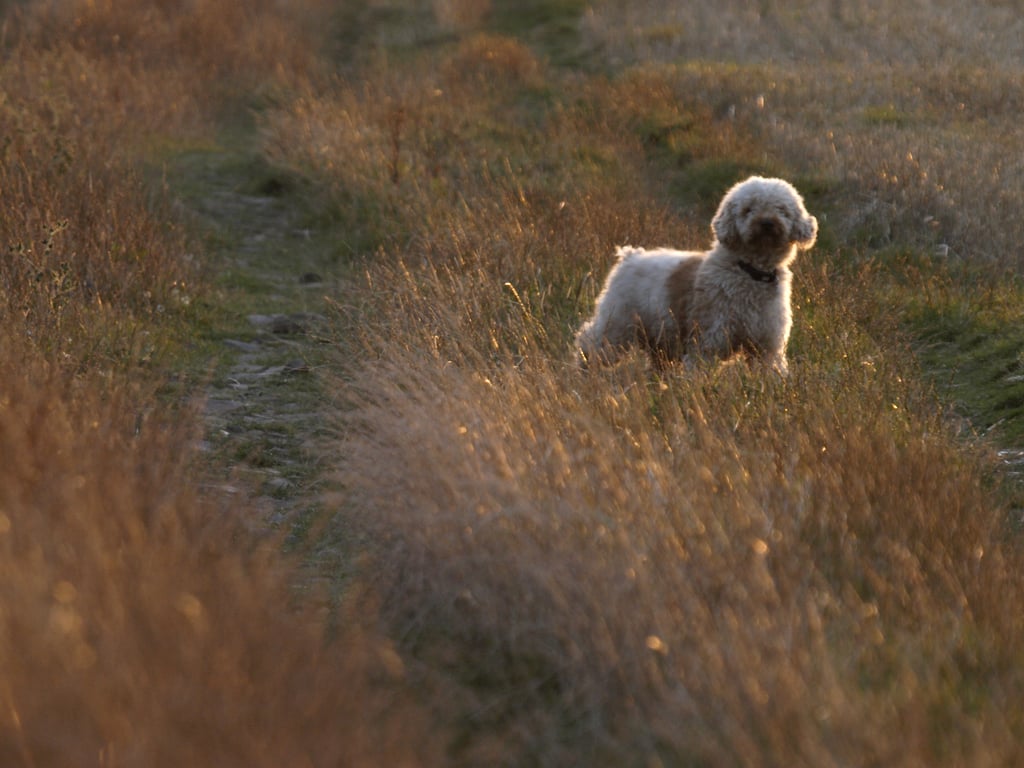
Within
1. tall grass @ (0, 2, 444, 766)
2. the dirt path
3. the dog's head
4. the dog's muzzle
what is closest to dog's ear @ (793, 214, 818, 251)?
the dog's head

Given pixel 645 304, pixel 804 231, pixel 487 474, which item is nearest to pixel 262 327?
pixel 645 304

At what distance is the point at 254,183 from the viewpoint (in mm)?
13516

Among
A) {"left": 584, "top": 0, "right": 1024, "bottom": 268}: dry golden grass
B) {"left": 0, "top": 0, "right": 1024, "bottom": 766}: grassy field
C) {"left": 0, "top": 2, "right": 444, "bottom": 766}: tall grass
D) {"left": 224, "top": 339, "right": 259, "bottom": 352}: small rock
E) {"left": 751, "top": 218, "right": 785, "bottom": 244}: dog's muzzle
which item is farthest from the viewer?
{"left": 584, "top": 0, "right": 1024, "bottom": 268}: dry golden grass

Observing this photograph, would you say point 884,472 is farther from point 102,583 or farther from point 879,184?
point 879,184

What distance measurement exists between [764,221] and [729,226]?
0.77 ft

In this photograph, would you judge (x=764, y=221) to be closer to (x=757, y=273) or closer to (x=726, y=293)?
(x=757, y=273)

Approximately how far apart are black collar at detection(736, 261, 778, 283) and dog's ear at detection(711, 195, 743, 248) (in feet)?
0.40

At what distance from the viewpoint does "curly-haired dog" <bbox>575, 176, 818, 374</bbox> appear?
276 inches

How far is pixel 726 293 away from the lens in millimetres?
7039

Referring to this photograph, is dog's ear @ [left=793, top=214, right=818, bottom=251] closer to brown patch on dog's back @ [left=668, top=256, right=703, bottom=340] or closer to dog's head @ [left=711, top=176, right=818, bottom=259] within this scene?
dog's head @ [left=711, top=176, right=818, bottom=259]

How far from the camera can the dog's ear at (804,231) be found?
711 centimetres

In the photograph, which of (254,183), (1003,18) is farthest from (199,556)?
(1003,18)

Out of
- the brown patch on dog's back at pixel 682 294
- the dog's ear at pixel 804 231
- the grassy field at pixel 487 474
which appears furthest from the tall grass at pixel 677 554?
the brown patch on dog's back at pixel 682 294

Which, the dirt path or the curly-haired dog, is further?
the curly-haired dog
